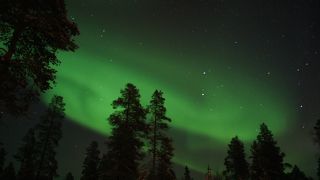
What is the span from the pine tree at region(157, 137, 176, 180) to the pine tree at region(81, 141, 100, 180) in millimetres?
14669

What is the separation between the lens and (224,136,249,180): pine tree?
5232 cm

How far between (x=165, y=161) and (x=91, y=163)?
1715 cm

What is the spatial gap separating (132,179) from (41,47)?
1779 cm

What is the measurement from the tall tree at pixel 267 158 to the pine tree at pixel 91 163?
79.4ft

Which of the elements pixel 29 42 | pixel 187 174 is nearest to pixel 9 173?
pixel 187 174

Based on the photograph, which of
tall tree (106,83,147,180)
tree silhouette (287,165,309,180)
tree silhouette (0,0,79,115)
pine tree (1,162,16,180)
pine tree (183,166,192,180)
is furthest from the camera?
pine tree (183,166,192,180)

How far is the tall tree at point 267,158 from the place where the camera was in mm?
43656

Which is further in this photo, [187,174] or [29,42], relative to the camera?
[187,174]

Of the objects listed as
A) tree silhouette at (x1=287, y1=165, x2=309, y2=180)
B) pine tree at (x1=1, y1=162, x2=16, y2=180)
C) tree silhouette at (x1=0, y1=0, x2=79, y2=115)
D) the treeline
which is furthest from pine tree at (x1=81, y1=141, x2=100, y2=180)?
tree silhouette at (x1=287, y1=165, x2=309, y2=180)

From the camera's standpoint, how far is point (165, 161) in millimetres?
30875

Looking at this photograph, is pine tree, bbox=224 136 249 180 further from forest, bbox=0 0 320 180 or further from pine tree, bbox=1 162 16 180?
pine tree, bbox=1 162 16 180

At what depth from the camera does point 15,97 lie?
12.8 meters

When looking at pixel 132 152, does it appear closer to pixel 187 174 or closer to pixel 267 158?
pixel 267 158

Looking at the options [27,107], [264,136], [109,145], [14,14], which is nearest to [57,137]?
[109,145]
